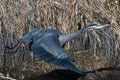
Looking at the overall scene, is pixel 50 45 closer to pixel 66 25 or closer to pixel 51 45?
pixel 51 45

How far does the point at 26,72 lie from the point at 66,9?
1063 mm

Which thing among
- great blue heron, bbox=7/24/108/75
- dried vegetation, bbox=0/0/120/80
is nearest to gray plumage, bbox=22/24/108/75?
great blue heron, bbox=7/24/108/75

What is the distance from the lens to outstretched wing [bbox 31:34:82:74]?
4.77m

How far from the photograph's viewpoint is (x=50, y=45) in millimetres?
5316

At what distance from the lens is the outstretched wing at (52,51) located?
4770 mm

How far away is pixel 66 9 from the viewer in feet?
21.6

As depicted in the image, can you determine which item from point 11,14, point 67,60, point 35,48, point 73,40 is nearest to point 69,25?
point 73,40

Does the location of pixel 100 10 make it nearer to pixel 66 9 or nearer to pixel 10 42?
pixel 66 9

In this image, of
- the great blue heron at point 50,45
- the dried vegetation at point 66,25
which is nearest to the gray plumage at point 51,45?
the great blue heron at point 50,45

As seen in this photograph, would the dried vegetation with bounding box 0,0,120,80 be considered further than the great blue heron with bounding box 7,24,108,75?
Yes

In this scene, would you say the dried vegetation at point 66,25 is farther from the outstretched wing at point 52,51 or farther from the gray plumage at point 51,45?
the outstretched wing at point 52,51

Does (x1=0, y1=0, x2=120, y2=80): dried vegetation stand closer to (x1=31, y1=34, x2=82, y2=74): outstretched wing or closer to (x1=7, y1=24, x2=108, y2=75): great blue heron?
(x1=7, y1=24, x2=108, y2=75): great blue heron

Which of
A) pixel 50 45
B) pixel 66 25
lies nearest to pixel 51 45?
pixel 50 45

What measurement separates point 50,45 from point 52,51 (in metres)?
0.20
